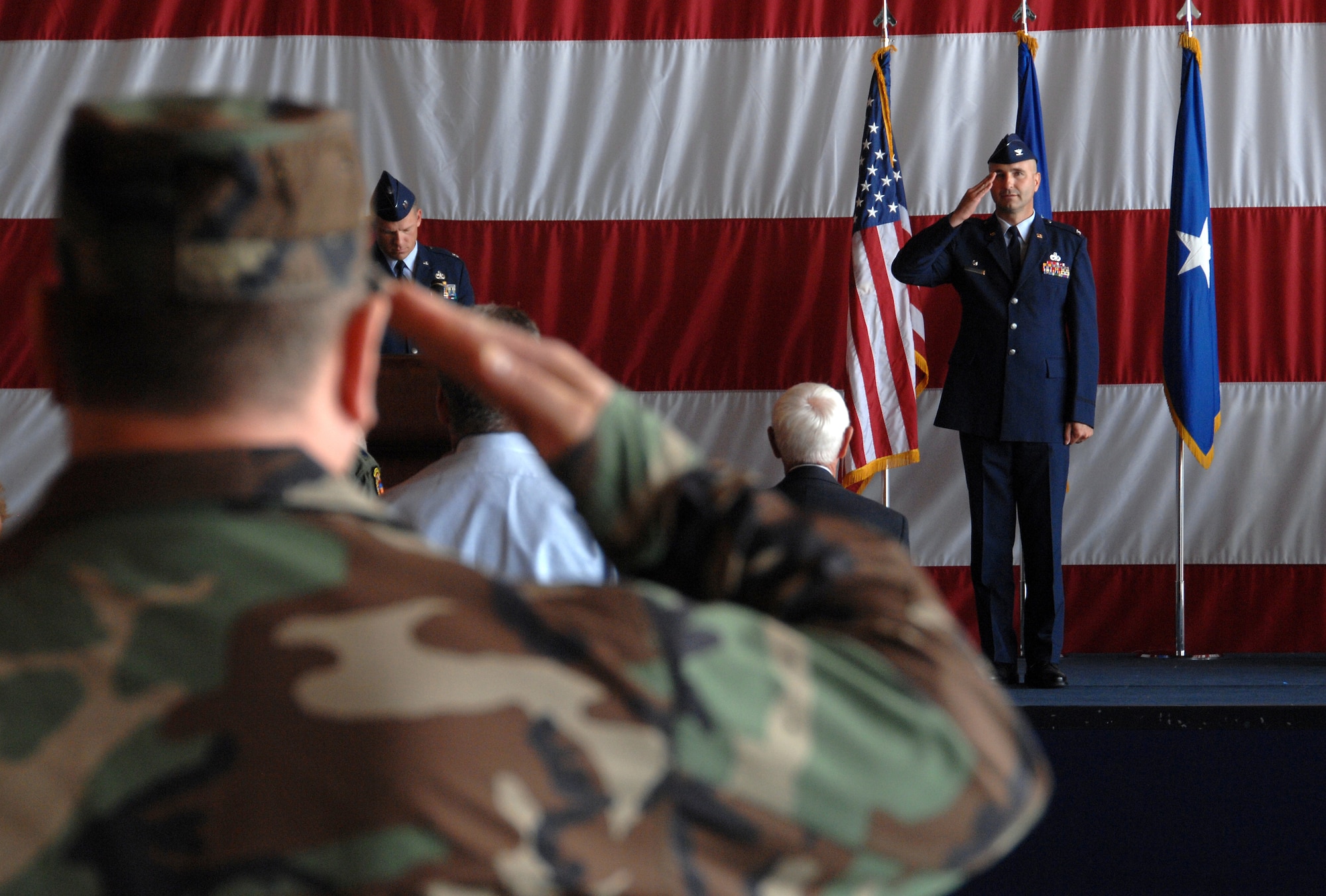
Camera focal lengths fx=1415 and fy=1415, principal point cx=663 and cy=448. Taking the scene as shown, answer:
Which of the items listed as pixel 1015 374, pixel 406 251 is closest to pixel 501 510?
pixel 1015 374

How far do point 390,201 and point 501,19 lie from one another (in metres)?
0.88

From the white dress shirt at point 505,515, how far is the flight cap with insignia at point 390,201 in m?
2.59

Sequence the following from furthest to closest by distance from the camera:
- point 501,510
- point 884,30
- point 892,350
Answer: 1. point 884,30
2. point 892,350
3. point 501,510

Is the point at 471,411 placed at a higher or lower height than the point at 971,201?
lower

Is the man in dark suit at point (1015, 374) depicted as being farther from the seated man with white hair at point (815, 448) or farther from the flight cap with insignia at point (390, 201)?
the flight cap with insignia at point (390, 201)

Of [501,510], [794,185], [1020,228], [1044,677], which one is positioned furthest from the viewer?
[794,185]

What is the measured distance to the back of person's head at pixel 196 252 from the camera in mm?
428

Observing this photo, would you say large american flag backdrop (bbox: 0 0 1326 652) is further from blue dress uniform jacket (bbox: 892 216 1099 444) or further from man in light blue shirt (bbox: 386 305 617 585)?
man in light blue shirt (bbox: 386 305 617 585)

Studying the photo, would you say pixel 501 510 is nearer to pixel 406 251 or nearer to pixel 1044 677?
pixel 1044 677

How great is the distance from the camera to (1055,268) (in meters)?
3.84

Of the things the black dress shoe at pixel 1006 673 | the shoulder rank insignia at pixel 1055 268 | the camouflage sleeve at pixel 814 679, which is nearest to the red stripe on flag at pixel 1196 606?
the black dress shoe at pixel 1006 673

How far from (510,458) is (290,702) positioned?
3.80ft

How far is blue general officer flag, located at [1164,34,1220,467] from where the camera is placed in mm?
3980

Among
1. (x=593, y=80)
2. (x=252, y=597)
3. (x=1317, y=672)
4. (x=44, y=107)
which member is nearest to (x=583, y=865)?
(x=252, y=597)
